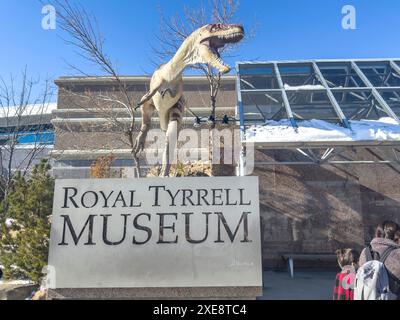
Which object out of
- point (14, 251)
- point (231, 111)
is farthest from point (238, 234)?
point (231, 111)

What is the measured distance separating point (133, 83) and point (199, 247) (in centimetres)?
1750

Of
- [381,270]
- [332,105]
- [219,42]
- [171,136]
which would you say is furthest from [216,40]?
[332,105]

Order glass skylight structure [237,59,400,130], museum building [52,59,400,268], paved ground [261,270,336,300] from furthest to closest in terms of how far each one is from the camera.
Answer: glass skylight structure [237,59,400,130]
museum building [52,59,400,268]
paved ground [261,270,336,300]

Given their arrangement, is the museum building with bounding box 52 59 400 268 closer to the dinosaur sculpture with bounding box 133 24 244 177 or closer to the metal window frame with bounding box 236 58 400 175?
the metal window frame with bounding box 236 58 400 175

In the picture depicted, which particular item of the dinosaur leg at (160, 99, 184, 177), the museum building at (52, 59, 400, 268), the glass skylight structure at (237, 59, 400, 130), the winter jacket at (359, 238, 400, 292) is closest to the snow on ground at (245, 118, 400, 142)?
the museum building at (52, 59, 400, 268)

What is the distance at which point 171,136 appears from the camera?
5.30m

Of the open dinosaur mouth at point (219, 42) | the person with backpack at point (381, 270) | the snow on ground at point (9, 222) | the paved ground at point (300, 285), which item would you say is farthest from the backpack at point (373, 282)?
the snow on ground at point (9, 222)

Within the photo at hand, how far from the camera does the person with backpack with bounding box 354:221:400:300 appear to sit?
3.39 m

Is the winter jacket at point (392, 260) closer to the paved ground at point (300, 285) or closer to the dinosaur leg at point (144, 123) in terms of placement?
the paved ground at point (300, 285)

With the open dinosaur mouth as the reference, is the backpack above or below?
below

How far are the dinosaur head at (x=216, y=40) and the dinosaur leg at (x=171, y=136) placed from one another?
100cm

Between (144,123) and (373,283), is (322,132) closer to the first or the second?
(144,123)

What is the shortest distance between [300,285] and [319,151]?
4.71 m

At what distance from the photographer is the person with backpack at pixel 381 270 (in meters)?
3.39
